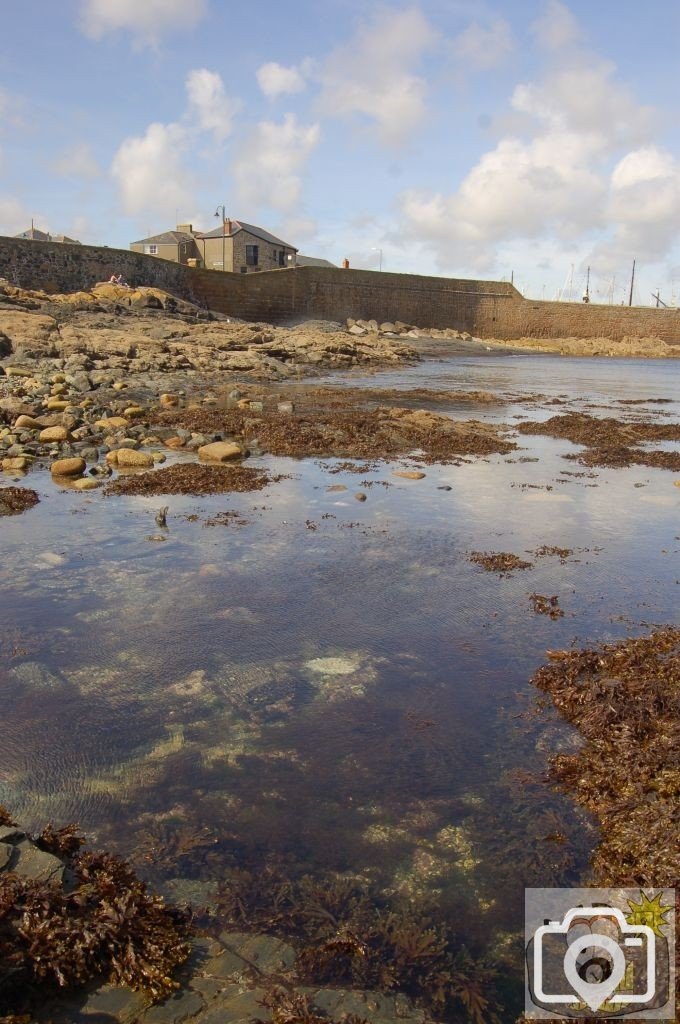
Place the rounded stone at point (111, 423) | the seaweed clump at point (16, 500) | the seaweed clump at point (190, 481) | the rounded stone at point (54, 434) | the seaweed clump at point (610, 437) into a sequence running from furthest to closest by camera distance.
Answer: the rounded stone at point (111, 423), the seaweed clump at point (610, 437), the rounded stone at point (54, 434), the seaweed clump at point (190, 481), the seaweed clump at point (16, 500)

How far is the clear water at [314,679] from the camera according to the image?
3.63 m

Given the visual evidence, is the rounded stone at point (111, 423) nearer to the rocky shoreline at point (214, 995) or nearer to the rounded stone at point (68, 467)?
the rounded stone at point (68, 467)

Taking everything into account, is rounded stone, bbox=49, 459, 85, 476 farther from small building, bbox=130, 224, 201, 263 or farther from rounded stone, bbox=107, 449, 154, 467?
small building, bbox=130, 224, 201, 263

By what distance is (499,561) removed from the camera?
774cm

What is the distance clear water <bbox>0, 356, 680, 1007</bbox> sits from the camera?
11.9ft

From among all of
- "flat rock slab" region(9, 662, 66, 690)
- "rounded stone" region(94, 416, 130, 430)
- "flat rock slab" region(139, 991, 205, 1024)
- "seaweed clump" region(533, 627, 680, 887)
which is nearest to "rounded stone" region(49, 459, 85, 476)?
"rounded stone" region(94, 416, 130, 430)

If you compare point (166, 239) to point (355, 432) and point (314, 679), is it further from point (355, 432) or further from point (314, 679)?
point (314, 679)

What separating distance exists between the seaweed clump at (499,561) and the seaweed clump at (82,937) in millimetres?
5153

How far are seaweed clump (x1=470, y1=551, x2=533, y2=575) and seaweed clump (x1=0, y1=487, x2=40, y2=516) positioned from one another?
584cm

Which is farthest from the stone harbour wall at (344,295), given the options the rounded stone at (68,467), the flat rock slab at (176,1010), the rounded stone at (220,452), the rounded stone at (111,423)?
the flat rock slab at (176,1010)

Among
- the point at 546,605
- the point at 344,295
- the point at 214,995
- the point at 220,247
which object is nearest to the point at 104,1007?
the point at 214,995

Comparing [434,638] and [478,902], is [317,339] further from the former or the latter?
[478,902]

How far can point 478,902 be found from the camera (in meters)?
3.27

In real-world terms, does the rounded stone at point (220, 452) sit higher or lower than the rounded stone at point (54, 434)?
lower
